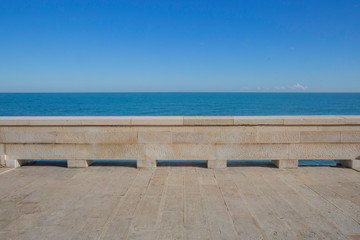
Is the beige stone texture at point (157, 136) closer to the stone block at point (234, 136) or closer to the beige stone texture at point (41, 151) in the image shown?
the stone block at point (234, 136)

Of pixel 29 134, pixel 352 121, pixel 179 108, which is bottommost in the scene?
pixel 179 108

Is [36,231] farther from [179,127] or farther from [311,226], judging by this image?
[311,226]

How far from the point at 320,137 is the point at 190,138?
116 inches

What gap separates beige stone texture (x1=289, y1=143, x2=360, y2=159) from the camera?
510 cm

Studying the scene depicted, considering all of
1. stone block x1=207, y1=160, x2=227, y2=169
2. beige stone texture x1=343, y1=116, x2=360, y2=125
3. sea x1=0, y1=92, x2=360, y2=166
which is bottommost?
sea x1=0, y1=92, x2=360, y2=166

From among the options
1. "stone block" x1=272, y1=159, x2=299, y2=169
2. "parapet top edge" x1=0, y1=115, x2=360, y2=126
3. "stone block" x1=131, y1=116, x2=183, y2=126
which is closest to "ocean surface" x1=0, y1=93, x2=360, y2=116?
"parapet top edge" x1=0, y1=115, x2=360, y2=126

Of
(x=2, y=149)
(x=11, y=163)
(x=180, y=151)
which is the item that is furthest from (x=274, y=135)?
(x=2, y=149)

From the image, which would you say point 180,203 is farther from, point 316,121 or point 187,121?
point 316,121

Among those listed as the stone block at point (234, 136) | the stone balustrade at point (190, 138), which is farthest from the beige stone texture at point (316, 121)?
the stone block at point (234, 136)

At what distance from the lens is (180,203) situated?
352 centimetres

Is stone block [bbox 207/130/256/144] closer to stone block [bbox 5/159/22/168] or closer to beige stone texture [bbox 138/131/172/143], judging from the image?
beige stone texture [bbox 138/131/172/143]

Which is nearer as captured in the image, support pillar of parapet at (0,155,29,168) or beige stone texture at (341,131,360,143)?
beige stone texture at (341,131,360,143)

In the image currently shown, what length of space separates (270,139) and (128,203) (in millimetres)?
3359

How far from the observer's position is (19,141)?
5.17m
